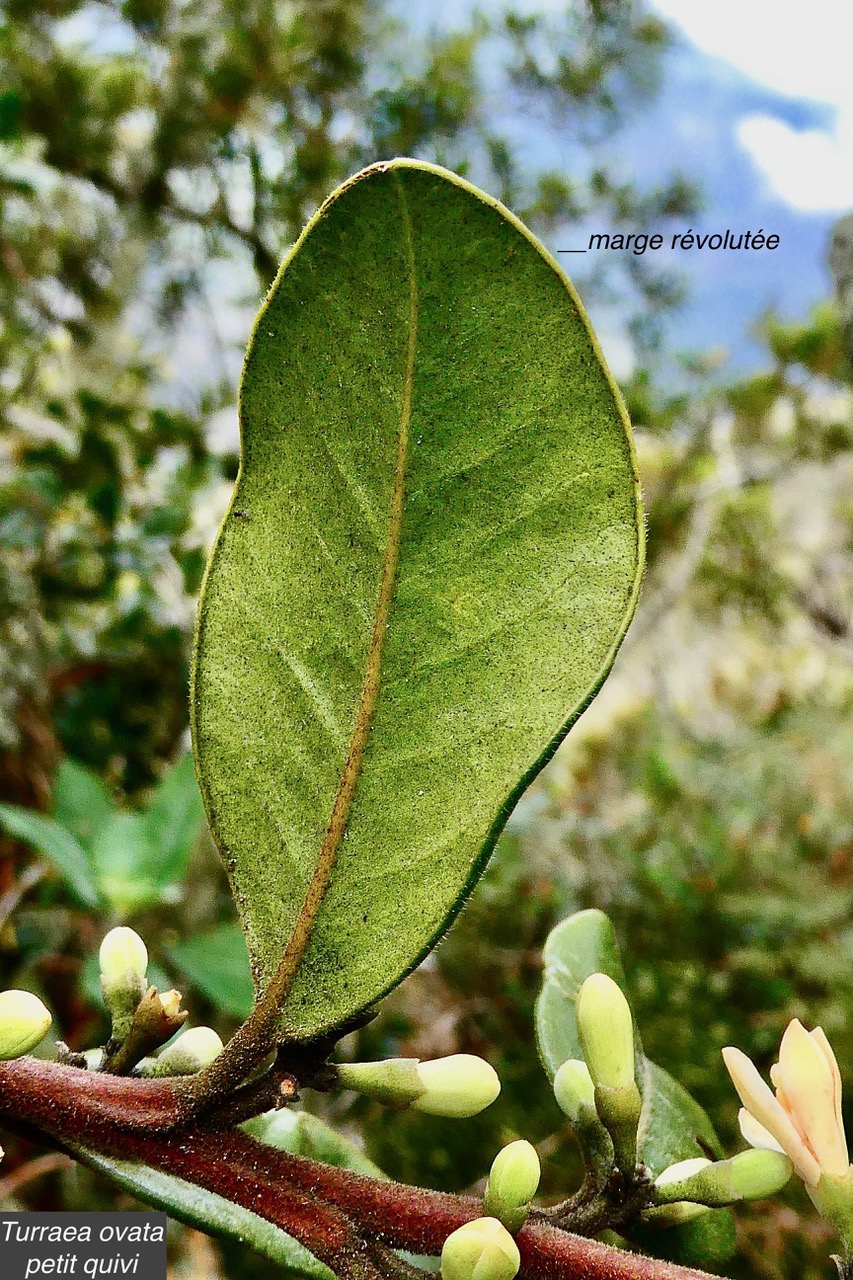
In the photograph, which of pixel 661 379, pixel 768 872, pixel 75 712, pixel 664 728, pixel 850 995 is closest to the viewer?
pixel 75 712

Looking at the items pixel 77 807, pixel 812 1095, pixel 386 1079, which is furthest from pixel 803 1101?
pixel 77 807

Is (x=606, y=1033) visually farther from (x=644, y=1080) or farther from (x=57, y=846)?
(x=57, y=846)

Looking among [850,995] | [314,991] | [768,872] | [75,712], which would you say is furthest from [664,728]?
[314,991]

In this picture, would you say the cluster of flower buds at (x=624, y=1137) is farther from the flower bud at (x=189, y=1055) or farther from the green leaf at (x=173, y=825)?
the green leaf at (x=173, y=825)

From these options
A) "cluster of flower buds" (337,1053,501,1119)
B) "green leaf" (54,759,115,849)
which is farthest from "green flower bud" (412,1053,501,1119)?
"green leaf" (54,759,115,849)

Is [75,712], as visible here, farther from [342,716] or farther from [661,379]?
[661,379]

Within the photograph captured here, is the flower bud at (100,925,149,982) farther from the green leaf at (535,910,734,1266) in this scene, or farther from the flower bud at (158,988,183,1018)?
the green leaf at (535,910,734,1266)
